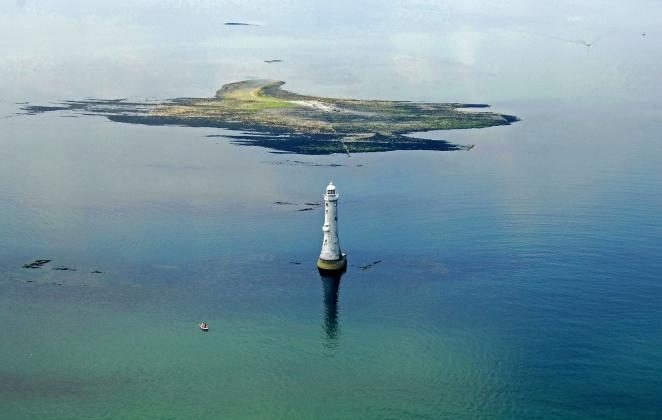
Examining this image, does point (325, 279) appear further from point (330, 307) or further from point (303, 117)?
point (303, 117)

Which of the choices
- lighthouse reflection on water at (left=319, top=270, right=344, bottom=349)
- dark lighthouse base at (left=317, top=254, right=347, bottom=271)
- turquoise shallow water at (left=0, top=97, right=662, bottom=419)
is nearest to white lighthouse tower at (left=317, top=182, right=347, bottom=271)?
dark lighthouse base at (left=317, top=254, right=347, bottom=271)

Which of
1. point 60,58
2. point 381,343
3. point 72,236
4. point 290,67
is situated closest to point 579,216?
point 381,343

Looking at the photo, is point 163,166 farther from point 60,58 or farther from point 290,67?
point 60,58

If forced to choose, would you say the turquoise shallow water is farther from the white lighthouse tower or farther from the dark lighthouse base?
the white lighthouse tower

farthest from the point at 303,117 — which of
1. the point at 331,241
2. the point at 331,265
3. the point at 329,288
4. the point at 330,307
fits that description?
the point at 330,307

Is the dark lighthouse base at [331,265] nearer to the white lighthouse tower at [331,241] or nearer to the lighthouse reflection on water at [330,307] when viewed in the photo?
the white lighthouse tower at [331,241]
